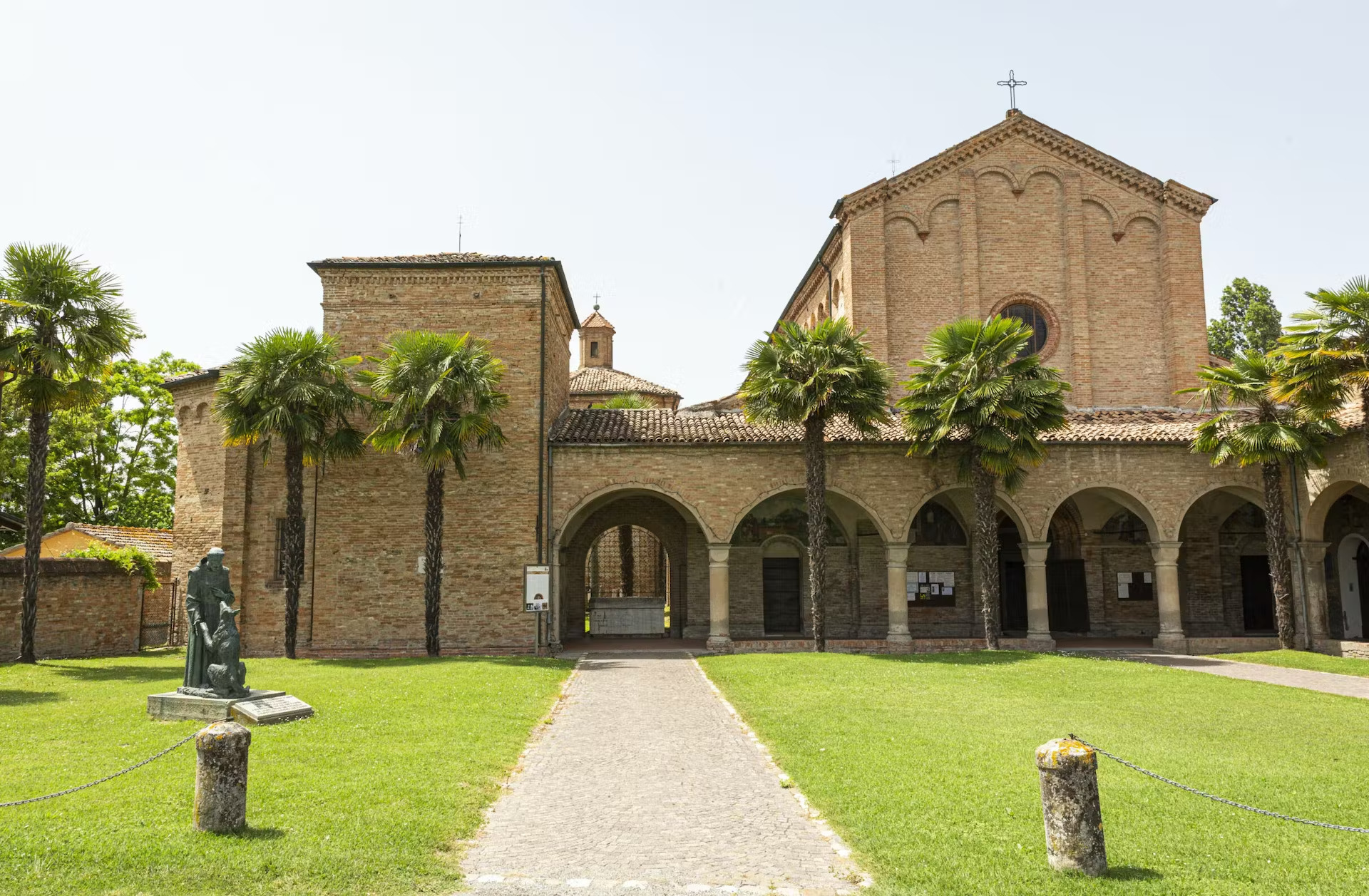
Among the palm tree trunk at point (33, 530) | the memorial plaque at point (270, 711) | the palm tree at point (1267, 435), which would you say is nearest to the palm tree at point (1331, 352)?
the palm tree at point (1267, 435)

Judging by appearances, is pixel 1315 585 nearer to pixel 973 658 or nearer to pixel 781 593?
pixel 973 658

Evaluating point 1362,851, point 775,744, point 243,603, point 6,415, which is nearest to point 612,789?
point 775,744

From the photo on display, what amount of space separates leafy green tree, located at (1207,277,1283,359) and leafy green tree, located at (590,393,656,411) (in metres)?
26.1

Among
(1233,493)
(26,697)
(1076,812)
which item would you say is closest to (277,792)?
(1076,812)

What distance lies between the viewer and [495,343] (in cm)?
2361

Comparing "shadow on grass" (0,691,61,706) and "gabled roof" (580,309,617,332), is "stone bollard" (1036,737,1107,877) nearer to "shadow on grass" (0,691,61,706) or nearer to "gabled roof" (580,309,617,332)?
"shadow on grass" (0,691,61,706)

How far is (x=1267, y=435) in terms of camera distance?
2159 centimetres

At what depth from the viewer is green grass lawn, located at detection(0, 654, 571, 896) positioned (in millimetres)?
5832

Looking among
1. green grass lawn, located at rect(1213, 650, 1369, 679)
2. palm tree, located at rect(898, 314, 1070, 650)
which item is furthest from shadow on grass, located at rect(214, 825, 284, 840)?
green grass lawn, located at rect(1213, 650, 1369, 679)

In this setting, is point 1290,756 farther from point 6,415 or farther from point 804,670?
point 6,415

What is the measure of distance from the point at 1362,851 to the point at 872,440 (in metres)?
17.2

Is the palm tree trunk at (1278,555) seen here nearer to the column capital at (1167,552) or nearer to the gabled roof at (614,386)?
the column capital at (1167,552)

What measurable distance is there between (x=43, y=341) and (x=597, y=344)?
3701cm

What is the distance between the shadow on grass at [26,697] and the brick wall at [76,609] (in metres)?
6.47
